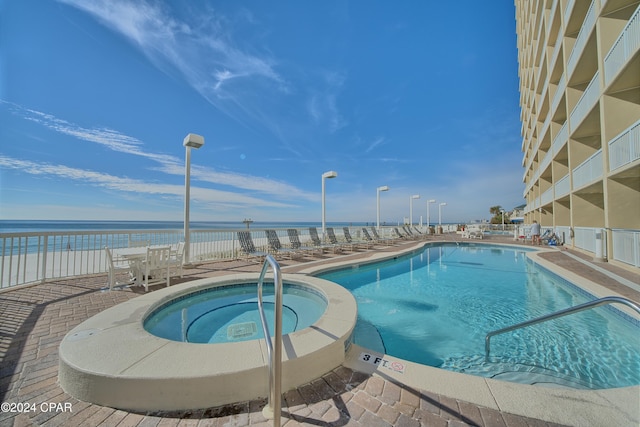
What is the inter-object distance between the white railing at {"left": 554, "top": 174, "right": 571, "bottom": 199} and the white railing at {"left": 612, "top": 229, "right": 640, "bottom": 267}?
4508 mm

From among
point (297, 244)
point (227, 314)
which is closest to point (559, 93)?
point (297, 244)

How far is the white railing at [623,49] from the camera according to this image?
537 centimetres

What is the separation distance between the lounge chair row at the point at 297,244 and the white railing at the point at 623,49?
31.3 ft

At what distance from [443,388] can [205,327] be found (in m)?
2.97

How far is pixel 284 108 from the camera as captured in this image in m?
14.3

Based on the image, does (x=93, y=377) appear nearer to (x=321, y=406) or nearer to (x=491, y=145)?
(x=321, y=406)

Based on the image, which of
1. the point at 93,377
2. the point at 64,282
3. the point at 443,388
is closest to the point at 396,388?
the point at 443,388

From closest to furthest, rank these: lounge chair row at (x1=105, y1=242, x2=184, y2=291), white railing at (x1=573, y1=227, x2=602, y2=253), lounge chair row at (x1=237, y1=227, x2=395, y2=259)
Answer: lounge chair row at (x1=105, y1=242, x2=184, y2=291) → lounge chair row at (x1=237, y1=227, x2=395, y2=259) → white railing at (x1=573, y1=227, x2=602, y2=253)

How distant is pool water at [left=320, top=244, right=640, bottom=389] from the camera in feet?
8.66

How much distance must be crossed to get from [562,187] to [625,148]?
6248 mm

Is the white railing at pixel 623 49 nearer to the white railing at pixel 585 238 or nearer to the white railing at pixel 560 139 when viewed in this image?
the white railing at pixel 560 139

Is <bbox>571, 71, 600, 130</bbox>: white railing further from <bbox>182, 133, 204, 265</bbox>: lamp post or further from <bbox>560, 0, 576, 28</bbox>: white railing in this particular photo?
<bbox>182, 133, 204, 265</bbox>: lamp post

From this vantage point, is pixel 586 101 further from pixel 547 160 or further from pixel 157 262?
pixel 157 262

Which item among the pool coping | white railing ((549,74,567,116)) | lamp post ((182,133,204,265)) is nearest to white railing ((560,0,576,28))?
white railing ((549,74,567,116))
